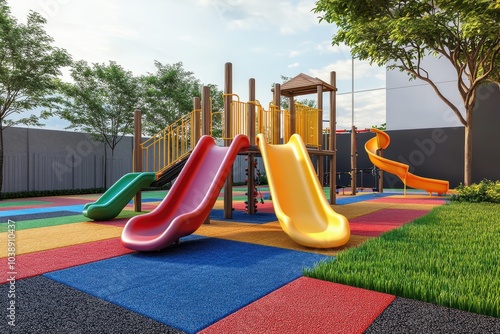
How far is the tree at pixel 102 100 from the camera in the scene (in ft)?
56.7

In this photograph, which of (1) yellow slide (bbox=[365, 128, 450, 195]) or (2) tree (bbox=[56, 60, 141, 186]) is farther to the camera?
(2) tree (bbox=[56, 60, 141, 186])

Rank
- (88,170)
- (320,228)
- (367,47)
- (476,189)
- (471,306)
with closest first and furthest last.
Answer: (471,306)
(320,228)
(476,189)
(367,47)
(88,170)

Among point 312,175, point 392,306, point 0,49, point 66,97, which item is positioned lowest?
point 392,306

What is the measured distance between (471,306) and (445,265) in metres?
1.12

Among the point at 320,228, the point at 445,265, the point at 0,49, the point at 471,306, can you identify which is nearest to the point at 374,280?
the point at 471,306

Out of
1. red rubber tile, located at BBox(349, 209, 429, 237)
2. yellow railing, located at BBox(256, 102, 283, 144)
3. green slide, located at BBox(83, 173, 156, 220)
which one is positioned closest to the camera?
red rubber tile, located at BBox(349, 209, 429, 237)

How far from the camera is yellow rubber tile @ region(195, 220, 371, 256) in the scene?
505 cm

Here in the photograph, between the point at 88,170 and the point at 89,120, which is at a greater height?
the point at 89,120

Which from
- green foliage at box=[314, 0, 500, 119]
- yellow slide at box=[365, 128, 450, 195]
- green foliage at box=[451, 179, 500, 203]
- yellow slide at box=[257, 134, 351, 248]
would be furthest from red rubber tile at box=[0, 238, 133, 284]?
yellow slide at box=[365, 128, 450, 195]

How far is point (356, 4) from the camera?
11250mm

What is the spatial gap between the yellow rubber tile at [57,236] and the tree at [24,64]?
32.0 feet

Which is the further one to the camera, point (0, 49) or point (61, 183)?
point (61, 183)

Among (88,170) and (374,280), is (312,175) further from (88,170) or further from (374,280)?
(88,170)

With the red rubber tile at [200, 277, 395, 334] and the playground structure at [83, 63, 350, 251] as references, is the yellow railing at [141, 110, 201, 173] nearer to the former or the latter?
the playground structure at [83, 63, 350, 251]
